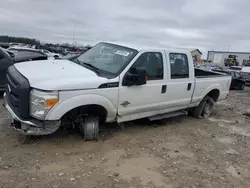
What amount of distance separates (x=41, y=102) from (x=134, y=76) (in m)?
1.78

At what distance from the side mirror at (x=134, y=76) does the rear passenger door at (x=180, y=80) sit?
39.7 inches

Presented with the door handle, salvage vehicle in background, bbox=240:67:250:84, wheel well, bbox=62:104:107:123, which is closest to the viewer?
wheel well, bbox=62:104:107:123

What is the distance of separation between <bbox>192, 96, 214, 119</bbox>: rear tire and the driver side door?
6.68 feet

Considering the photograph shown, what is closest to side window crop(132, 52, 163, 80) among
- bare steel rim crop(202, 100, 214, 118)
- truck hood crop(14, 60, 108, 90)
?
truck hood crop(14, 60, 108, 90)

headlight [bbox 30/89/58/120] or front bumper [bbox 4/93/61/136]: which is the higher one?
headlight [bbox 30/89/58/120]

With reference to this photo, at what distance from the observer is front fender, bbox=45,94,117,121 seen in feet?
13.7

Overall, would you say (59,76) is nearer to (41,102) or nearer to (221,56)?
(41,102)

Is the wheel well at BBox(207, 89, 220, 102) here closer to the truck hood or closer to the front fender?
the front fender

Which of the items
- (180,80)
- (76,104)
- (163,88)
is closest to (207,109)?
(180,80)

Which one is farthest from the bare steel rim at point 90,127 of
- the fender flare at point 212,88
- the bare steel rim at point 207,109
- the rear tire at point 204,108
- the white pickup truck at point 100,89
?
the bare steel rim at point 207,109

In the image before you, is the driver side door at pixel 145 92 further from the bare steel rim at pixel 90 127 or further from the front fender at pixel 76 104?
the bare steel rim at pixel 90 127

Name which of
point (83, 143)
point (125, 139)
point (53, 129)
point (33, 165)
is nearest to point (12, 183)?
point (33, 165)

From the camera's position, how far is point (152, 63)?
223 inches

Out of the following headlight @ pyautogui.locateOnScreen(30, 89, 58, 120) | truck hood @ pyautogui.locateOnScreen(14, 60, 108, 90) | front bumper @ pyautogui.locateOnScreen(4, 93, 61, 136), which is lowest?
front bumper @ pyautogui.locateOnScreen(4, 93, 61, 136)
